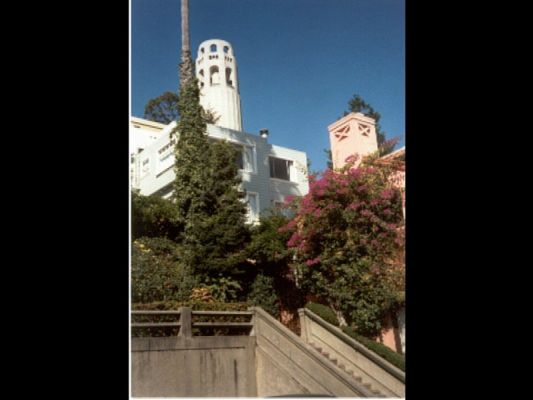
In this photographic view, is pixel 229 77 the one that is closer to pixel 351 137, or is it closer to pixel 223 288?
pixel 351 137

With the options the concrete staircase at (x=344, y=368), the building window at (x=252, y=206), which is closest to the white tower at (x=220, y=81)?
the building window at (x=252, y=206)

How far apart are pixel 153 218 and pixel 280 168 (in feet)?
10.1

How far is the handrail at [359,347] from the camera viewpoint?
7648mm

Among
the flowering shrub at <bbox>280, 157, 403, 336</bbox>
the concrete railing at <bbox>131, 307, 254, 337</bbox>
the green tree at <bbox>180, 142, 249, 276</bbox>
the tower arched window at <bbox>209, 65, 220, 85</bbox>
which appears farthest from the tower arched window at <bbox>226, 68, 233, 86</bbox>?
the concrete railing at <bbox>131, 307, 254, 337</bbox>

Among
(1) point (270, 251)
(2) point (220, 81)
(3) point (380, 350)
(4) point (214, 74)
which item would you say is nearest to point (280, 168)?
(1) point (270, 251)

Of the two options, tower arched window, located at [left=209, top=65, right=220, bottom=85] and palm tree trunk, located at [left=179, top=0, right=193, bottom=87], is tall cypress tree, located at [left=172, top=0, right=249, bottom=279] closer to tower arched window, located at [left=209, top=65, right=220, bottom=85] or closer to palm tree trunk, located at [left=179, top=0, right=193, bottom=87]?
palm tree trunk, located at [left=179, top=0, right=193, bottom=87]

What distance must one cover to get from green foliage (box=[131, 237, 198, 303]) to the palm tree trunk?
387cm

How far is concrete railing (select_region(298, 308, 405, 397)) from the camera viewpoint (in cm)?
767

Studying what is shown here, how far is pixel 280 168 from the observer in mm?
11188

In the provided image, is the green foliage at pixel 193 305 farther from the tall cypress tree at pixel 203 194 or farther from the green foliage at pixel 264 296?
the tall cypress tree at pixel 203 194
